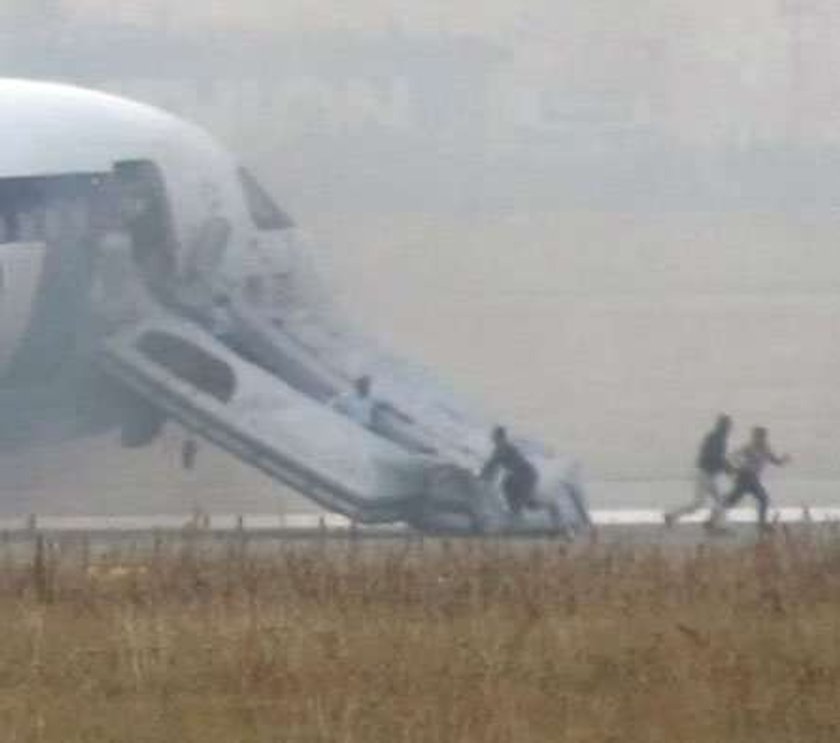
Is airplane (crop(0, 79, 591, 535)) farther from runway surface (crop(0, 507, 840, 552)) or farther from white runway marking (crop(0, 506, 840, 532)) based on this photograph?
runway surface (crop(0, 507, 840, 552))

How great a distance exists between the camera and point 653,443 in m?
27.5

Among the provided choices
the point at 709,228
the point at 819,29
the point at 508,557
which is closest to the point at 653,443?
the point at 709,228

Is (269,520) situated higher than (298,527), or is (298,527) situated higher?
(298,527)

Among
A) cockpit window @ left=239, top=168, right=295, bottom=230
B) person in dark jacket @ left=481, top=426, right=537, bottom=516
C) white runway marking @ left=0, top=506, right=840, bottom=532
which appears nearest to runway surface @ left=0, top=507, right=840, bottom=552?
white runway marking @ left=0, top=506, right=840, bottom=532

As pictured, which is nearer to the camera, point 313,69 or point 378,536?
point 378,536

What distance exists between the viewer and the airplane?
86.5 ft

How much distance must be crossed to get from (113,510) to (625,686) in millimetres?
15268

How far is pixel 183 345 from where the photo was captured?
26703mm

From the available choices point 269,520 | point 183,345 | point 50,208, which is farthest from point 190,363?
point 50,208

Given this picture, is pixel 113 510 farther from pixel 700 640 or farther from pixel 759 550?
pixel 700 640

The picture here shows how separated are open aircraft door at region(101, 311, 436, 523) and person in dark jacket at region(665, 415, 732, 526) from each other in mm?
2228

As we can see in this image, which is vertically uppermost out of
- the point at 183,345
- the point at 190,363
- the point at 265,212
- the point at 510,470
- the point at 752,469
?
the point at 265,212

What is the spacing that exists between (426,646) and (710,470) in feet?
45.3

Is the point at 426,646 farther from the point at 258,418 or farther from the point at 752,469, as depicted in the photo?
the point at 752,469
